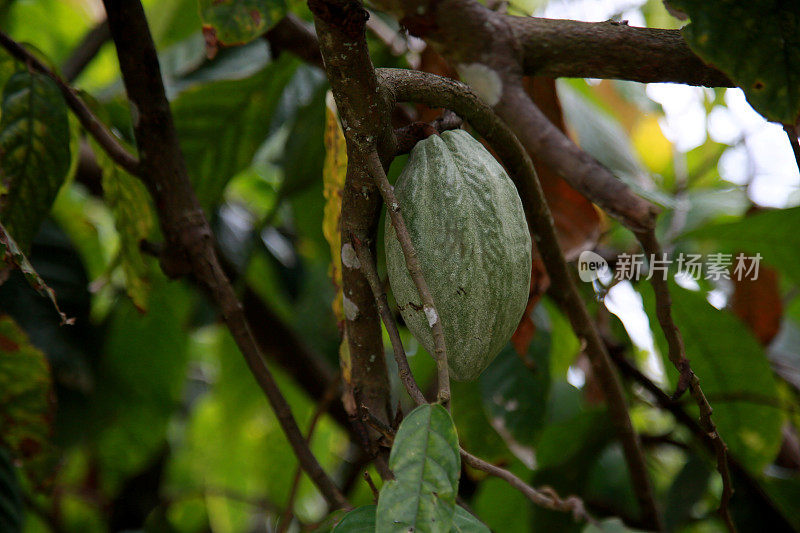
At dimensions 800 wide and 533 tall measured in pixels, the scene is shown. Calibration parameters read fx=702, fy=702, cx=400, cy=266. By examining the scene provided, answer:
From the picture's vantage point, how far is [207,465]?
7.41 feet

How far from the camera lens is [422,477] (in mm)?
464

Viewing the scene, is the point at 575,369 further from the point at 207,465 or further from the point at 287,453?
the point at 207,465

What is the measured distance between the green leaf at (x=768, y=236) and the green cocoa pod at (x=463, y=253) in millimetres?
723

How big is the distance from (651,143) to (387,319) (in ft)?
6.26

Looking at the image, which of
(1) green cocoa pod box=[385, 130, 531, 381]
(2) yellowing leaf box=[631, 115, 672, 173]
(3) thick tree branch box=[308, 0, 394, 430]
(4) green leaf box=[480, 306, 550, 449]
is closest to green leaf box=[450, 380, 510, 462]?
(4) green leaf box=[480, 306, 550, 449]

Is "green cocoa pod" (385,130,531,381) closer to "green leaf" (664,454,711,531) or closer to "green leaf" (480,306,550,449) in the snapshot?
"green leaf" (480,306,550,449)

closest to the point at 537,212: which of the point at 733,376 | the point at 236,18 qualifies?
the point at 236,18

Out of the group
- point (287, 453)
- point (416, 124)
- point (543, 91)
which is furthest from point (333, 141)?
point (287, 453)

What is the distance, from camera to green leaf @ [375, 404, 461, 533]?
45 cm

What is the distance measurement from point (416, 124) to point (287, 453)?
131 centimetres

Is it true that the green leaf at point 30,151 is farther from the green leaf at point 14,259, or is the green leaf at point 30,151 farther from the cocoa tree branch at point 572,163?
the cocoa tree branch at point 572,163

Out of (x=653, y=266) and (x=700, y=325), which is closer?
(x=653, y=266)

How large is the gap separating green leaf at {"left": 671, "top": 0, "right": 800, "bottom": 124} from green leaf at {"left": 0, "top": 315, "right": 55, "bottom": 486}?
86cm

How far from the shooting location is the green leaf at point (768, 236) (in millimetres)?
1134
